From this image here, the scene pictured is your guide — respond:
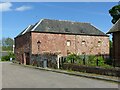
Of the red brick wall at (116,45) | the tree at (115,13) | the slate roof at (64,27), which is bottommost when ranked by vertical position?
the red brick wall at (116,45)

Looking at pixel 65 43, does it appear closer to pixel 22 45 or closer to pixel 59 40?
pixel 59 40

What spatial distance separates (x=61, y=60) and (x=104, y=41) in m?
22.7

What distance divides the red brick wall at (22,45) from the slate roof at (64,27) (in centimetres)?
174

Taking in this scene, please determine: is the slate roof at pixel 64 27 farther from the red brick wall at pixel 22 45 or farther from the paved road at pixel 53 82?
the paved road at pixel 53 82

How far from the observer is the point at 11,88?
13539mm

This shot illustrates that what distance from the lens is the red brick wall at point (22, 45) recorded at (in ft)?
147

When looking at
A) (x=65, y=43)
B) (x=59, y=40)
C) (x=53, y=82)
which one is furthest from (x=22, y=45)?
(x=53, y=82)

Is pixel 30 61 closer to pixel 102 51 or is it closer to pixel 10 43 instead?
pixel 102 51

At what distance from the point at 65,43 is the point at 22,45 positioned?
8.37m

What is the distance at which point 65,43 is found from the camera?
4662 cm

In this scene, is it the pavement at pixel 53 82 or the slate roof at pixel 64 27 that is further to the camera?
the slate roof at pixel 64 27

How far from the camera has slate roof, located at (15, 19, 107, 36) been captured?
4497 centimetres

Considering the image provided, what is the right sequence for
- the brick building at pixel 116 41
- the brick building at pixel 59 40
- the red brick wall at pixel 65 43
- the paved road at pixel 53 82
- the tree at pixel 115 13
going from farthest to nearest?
the tree at pixel 115 13, the red brick wall at pixel 65 43, the brick building at pixel 59 40, the brick building at pixel 116 41, the paved road at pixel 53 82

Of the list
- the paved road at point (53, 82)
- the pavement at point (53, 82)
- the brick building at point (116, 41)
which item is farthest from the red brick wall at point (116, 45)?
the paved road at point (53, 82)
